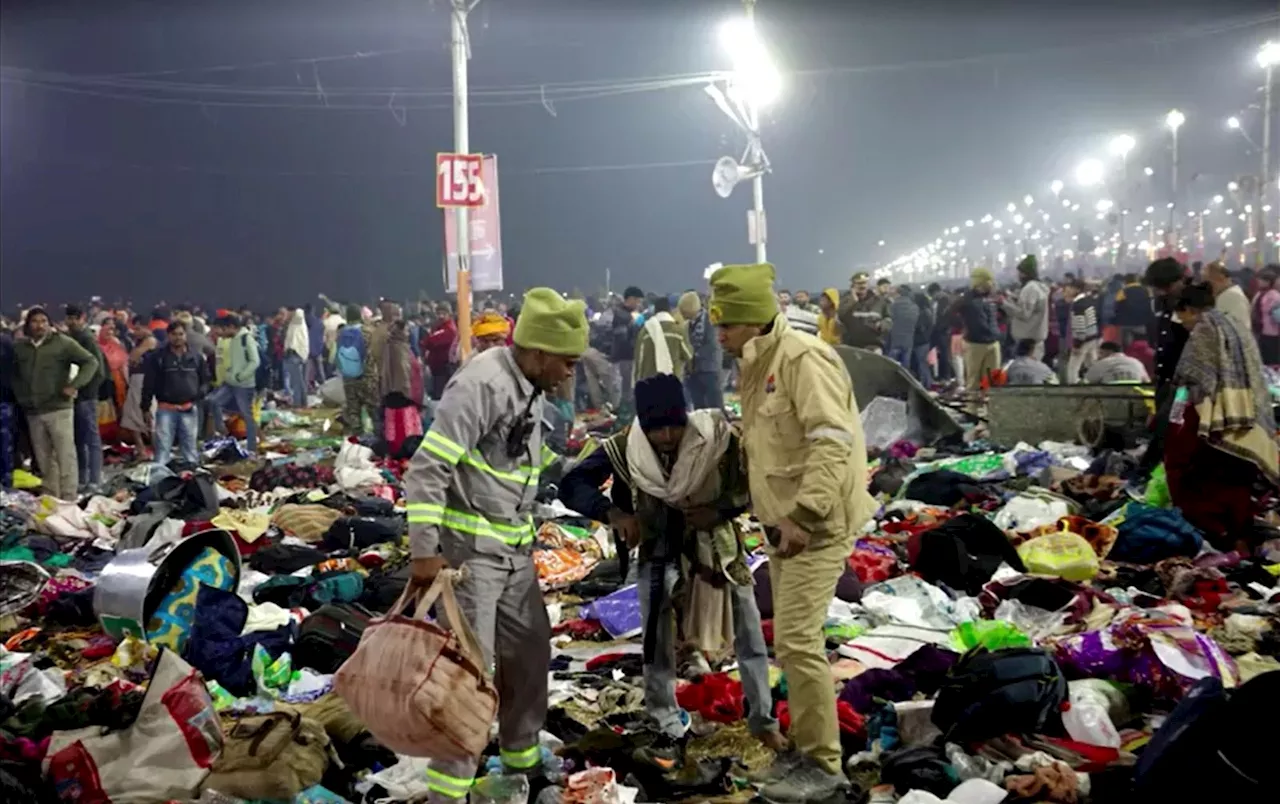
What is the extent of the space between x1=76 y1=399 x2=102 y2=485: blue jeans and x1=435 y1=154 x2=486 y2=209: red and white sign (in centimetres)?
475

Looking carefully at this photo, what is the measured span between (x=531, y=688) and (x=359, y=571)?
4439 mm

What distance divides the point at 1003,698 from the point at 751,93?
18.8 m

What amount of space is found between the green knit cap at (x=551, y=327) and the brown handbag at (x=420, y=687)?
1.06 m

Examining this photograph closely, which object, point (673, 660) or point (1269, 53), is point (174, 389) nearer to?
point (673, 660)

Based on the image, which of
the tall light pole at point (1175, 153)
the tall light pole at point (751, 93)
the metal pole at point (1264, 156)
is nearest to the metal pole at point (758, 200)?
the tall light pole at point (751, 93)

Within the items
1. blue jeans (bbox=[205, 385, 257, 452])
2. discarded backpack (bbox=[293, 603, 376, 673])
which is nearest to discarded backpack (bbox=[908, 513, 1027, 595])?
discarded backpack (bbox=[293, 603, 376, 673])

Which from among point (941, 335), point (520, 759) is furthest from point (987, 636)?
point (941, 335)

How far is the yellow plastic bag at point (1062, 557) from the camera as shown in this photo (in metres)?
7.81

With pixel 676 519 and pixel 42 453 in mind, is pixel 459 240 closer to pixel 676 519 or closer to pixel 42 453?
pixel 42 453

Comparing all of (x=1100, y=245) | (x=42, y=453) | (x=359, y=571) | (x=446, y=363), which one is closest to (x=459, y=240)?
(x=446, y=363)

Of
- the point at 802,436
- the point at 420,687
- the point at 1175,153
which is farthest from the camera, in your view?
the point at 1175,153

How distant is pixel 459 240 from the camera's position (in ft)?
49.8

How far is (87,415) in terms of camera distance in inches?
524

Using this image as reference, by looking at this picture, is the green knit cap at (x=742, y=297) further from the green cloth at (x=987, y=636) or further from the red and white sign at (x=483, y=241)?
the red and white sign at (x=483, y=241)
